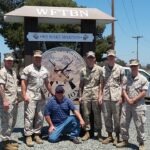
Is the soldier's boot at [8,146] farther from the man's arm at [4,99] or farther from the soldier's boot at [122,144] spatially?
the soldier's boot at [122,144]

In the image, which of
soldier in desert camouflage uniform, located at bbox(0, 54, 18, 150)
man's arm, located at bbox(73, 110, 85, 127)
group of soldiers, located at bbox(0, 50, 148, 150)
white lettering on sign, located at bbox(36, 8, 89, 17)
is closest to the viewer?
soldier in desert camouflage uniform, located at bbox(0, 54, 18, 150)

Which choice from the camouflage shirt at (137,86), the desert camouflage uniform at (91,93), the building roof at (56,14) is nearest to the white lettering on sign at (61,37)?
the building roof at (56,14)

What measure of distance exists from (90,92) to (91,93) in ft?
0.11

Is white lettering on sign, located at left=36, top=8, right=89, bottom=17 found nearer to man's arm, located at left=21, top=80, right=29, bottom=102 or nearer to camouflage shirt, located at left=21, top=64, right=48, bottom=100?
camouflage shirt, located at left=21, top=64, right=48, bottom=100

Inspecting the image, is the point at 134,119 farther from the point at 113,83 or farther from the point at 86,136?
the point at 86,136

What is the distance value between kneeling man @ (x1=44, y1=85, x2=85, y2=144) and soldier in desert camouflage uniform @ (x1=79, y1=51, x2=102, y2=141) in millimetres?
223

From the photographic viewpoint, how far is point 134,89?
29.9ft

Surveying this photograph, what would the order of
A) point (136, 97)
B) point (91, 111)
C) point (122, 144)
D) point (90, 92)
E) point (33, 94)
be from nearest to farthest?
1. point (136, 97)
2. point (122, 144)
3. point (33, 94)
4. point (90, 92)
5. point (91, 111)

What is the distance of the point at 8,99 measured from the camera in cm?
889

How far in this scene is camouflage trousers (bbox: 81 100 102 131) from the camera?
392 inches

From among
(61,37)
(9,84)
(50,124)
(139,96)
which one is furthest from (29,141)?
(61,37)

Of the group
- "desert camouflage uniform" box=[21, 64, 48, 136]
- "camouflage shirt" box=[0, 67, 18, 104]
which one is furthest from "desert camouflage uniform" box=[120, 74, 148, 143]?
"camouflage shirt" box=[0, 67, 18, 104]

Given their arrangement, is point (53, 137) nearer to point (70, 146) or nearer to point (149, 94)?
point (70, 146)

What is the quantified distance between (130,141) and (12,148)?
259cm
